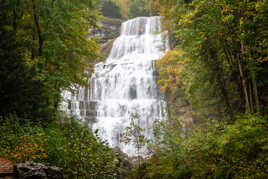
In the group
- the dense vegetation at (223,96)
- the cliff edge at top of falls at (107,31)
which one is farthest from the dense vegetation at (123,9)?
the dense vegetation at (223,96)

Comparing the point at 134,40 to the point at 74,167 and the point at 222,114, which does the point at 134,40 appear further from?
the point at 74,167

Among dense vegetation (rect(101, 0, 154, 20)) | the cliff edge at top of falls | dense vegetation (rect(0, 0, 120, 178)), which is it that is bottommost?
dense vegetation (rect(0, 0, 120, 178))

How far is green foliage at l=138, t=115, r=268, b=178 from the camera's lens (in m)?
3.96

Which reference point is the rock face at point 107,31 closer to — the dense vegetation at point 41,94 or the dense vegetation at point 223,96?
the dense vegetation at point 223,96

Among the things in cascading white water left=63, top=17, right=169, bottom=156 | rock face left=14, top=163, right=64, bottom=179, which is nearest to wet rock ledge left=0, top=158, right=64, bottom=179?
rock face left=14, top=163, right=64, bottom=179

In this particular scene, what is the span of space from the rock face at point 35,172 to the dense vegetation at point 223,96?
114 inches

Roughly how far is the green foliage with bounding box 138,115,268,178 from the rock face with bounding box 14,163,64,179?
2.89 metres

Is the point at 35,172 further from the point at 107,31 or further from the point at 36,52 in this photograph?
the point at 107,31

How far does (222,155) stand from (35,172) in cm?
370

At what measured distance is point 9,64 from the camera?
6.31 m

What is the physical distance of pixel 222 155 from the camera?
4562 mm

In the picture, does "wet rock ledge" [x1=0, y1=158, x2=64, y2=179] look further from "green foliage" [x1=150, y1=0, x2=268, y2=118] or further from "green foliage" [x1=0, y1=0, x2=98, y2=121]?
"green foliage" [x1=150, y1=0, x2=268, y2=118]

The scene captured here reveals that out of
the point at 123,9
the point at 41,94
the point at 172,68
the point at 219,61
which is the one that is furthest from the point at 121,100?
the point at 123,9

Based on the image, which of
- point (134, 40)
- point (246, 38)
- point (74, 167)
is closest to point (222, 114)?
point (246, 38)
